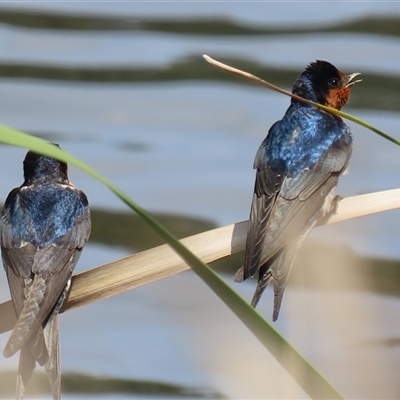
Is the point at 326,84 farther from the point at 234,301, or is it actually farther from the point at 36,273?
the point at 234,301

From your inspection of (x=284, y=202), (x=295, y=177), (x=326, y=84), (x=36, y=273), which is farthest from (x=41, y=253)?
(x=326, y=84)

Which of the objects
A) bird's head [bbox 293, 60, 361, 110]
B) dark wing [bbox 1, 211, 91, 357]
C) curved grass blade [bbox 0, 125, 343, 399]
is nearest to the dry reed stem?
dark wing [bbox 1, 211, 91, 357]

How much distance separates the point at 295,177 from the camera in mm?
3582

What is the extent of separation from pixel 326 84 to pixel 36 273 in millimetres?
1453

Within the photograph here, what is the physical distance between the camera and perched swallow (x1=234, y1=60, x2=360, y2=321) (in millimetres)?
3203

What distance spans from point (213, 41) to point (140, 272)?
597cm

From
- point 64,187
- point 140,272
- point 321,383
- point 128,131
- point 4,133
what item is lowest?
point 128,131

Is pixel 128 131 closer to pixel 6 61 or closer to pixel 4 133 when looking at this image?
pixel 6 61

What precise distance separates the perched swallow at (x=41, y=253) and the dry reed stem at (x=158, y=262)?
Result: 65 millimetres

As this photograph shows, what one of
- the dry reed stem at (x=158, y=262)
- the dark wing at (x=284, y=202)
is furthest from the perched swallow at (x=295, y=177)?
the dry reed stem at (x=158, y=262)

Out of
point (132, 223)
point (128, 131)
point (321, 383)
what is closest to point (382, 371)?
point (321, 383)

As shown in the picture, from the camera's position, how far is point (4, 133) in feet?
6.07

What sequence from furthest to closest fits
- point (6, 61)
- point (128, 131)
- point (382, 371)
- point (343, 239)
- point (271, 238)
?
point (6, 61), point (128, 131), point (343, 239), point (271, 238), point (382, 371)

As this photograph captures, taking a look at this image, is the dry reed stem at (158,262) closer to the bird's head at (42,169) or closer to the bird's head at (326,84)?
the bird's head at (42,169)
